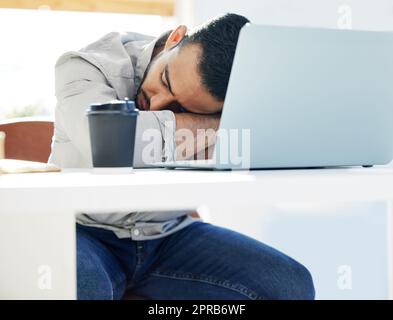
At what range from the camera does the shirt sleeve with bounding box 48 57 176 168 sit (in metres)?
1.08

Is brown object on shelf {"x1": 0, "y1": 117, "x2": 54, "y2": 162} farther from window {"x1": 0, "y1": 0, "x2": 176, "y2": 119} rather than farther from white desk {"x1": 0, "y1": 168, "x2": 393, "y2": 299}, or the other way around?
window {"x1": 0, "y1": 0, "x2": 176, "y2": 119}

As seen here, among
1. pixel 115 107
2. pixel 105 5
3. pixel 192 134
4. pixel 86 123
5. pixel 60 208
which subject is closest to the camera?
pixel 60 208

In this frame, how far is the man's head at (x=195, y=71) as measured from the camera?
4.55 ft

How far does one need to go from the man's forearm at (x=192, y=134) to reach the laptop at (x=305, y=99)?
41 centimetres

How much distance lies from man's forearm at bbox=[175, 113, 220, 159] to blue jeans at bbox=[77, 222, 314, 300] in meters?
0.20

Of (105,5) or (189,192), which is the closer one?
(189,192)

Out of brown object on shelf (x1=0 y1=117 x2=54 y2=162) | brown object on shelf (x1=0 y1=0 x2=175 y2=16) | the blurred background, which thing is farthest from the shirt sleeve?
brown object on shelf (x1=0 y1=0 x2=175 y2=16)

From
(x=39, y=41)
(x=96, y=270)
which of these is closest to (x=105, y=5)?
(x=39, y=41)

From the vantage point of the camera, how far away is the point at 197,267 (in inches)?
45.6

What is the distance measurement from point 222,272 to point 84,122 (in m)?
0.40

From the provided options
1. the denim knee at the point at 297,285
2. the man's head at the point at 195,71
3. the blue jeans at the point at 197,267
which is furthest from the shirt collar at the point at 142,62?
the denim knee at the point at 297,285

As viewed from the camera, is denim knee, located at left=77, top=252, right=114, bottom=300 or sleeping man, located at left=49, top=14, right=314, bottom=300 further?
sleeping man, located at left=49, top=14, right=314, bottom=300

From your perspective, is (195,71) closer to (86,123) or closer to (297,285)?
(86,123)

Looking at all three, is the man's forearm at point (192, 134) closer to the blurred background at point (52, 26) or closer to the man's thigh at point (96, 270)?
the man's thigh at point (96, 270)
